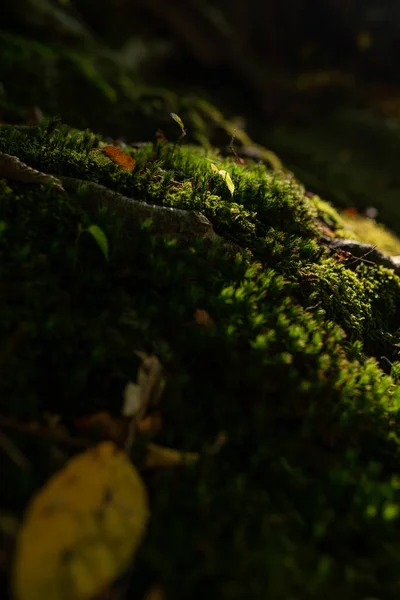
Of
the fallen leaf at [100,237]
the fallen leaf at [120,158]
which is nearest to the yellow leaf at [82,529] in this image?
the fallen leaf at [100,237]

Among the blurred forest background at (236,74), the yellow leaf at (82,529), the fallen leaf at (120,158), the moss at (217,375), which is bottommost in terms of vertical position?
the yellow leaf at (82,529)

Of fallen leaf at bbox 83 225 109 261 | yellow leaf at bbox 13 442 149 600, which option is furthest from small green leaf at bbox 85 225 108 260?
yellow leaf at bbox 13 442 149 600

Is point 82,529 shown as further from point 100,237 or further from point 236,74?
point 236,74

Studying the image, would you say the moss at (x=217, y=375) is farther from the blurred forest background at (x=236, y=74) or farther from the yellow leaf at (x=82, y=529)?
the blurred forest background at (x=236, y=74)

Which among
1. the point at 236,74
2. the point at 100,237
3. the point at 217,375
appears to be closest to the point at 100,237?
the point at 100,237

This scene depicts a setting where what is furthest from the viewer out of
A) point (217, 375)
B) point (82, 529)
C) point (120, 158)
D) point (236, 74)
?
point (236, 74)

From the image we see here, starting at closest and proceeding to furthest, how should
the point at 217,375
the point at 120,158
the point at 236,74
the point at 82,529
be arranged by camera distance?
the point at 82,529 → the point at 217,375 → the point at 120,158 → the point at 236,74

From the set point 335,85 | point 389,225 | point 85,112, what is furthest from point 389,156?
point 85,112

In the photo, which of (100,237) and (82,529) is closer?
(82,529)

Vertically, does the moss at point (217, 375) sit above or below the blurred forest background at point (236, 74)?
below
